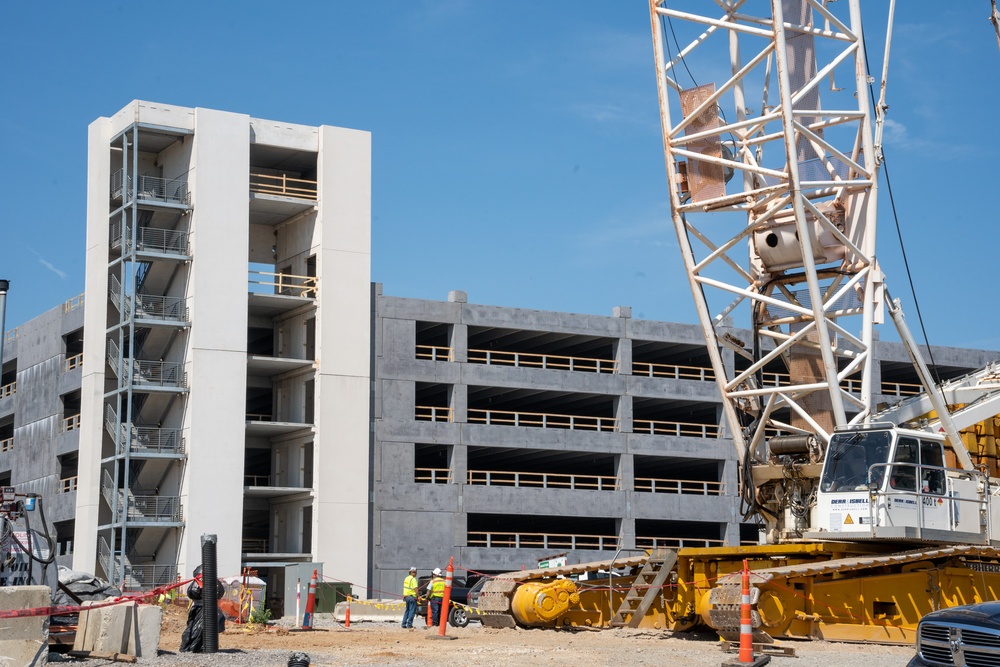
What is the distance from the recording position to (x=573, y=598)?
2453 cm

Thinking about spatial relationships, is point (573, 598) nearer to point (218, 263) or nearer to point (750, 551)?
point (750, 551)

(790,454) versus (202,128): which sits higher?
(202,128)

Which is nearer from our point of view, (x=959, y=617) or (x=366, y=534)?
(x=959, y=617)

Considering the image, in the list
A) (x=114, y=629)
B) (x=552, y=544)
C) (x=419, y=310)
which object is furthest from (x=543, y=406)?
(x=114, y=629)

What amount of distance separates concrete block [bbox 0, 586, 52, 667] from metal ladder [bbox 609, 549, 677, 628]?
1204cm

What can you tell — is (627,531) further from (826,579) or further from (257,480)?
(826,579)

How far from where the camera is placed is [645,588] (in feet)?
82.9

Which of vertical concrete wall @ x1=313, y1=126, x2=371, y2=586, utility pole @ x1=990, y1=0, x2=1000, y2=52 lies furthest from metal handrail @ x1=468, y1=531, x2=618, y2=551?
utility pole @ x1=990, y1=0, x2=1000, y2=52

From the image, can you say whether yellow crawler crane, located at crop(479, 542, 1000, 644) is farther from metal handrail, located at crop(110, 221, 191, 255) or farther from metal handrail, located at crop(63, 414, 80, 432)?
metal handrail, located at crop(63, 414, 80, 432)

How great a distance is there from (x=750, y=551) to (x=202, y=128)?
126ft

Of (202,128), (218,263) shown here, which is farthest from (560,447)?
(202,128)

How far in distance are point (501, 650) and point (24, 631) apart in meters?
7.01

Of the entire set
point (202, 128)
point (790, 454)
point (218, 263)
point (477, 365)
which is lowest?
point (790, 454)

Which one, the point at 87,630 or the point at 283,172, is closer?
the point at 87,630
